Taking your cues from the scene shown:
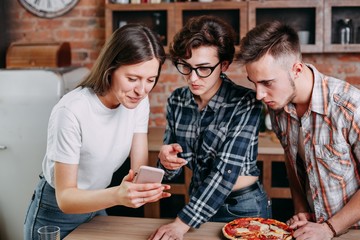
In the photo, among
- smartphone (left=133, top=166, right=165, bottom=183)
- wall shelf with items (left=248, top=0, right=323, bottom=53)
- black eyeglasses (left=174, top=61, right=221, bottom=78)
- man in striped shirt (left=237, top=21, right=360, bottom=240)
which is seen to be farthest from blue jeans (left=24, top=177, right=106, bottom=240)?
wall shelf with items (left=248, top=0, right=323, bottom=53)

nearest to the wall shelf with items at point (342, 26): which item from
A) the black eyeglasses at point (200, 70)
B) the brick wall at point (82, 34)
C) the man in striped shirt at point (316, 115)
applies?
the brick wall at point (82, 34)

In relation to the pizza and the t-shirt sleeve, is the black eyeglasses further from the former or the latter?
the pizza

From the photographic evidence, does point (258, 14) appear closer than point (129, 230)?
No

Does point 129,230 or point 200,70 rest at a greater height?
point 200,70

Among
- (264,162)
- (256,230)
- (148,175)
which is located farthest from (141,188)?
(264,162)

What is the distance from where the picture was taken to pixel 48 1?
12.7ft

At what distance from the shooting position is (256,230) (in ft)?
5.77

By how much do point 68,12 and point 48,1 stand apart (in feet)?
0.56

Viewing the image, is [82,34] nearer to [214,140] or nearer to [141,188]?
[214,140]

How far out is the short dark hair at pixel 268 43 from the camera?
183 centimetres

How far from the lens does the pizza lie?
66.9 inches

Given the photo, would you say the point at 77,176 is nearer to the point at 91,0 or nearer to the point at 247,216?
the point at 247,216

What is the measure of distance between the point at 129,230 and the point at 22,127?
164 centimetres

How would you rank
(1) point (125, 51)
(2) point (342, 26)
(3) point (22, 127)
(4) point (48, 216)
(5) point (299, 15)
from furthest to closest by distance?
1. (5) point (299, 15)
2. (2) point (342, 26)
3. (3) point (22, 127)
4. (4) point (48, 216)
5. (1) point (125, 51)
